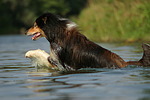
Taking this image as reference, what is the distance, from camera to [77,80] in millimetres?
7078

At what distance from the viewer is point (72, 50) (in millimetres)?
8688

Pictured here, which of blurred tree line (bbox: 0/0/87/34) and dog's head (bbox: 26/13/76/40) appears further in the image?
blurred tree line (bbox: 0/0/87/34)

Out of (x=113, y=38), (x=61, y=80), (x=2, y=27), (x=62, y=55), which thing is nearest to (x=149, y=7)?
(x=113, y=38)

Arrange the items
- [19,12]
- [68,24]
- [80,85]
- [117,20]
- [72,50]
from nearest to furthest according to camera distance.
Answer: [80,85], [72,50], [68,24], [117,20], [19,12]

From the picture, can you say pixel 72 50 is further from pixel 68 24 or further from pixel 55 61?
pixel 68 24

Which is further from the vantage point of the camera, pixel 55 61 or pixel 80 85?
pixel 55 61

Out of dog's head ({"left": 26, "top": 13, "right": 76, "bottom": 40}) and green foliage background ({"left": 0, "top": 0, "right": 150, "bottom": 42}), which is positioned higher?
green foliage background ({"left": 0, "top": 0, "right": 150, "bottom": 42})

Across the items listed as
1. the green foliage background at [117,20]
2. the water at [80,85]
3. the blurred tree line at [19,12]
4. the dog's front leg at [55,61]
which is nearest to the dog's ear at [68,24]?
the dog's front leg at [55,61]

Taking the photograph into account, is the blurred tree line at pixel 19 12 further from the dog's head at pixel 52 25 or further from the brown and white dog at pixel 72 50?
the brown and white dog at pixel 72 50

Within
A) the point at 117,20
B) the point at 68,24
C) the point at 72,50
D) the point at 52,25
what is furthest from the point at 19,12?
the point at 72,50

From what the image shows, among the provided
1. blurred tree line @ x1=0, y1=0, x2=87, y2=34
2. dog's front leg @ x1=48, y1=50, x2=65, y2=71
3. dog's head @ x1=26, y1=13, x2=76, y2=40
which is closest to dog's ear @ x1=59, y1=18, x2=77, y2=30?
dog's head @ x1=26, y1=13, x2=76, y2=40

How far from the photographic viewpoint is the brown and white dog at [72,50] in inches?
329

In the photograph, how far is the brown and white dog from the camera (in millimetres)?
8359

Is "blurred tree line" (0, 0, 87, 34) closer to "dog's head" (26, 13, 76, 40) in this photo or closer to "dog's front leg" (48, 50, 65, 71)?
"dog's head" (26, 13, 76, 40)
